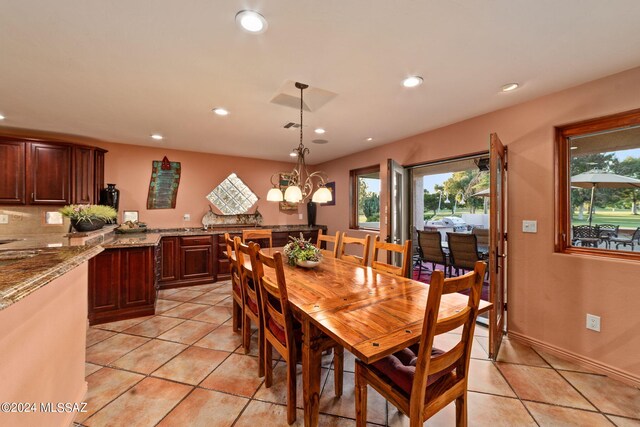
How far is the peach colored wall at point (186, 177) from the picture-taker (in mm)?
4320

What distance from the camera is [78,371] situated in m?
1.72

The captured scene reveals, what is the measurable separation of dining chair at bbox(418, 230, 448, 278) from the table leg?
140 inches

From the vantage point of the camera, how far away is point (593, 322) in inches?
84.1

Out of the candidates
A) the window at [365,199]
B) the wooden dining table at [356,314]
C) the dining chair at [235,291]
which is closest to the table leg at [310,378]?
the wooden dining table at [356,314]

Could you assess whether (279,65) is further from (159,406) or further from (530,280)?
(530,280)

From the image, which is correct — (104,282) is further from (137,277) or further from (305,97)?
(305,97)

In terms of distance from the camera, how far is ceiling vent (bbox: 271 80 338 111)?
2352mm

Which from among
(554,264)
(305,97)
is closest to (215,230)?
(305,97)

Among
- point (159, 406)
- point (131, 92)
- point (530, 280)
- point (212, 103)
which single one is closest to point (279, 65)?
point (212, 103)

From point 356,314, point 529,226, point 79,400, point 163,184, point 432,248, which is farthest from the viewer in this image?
point 163,184

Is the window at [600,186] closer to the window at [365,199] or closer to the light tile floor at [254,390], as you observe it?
the light tile floor at [254,390]

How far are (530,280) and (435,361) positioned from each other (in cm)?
206

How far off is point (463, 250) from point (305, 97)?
3.25m

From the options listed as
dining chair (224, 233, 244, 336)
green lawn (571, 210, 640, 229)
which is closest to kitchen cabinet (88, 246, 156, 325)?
dining chair (224, 233, 244, 336)
